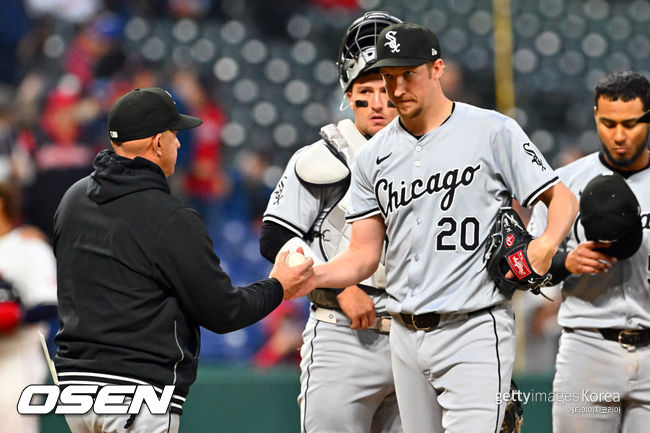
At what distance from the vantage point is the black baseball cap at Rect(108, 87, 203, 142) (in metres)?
3.18

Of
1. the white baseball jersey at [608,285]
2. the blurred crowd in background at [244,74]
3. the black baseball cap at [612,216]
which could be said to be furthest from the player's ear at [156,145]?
the blurred crowd in background at [244,74]

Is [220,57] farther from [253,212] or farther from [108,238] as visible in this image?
[108,238]

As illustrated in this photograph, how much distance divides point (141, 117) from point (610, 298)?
2.22 meters

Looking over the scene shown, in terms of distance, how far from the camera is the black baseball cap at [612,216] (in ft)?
12.1

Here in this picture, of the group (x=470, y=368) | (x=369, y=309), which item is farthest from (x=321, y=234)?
(x=470, y=368)

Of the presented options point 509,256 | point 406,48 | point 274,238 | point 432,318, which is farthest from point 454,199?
point 274,238

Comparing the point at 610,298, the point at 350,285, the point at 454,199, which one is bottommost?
the point at 610,298

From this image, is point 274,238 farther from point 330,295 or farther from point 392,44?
point 392,44

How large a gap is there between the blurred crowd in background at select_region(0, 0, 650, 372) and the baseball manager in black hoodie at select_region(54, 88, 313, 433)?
12.1ft

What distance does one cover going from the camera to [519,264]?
126 inches

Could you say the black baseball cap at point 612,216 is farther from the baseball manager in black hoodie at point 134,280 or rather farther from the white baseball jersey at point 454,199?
the baseball manager in black hoodie at point 134,280

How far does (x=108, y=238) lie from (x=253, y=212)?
13.8 ft

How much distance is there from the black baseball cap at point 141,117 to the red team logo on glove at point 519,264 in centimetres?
127

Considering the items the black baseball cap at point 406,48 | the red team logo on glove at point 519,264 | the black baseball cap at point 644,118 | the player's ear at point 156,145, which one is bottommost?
the red team logo on glove at point 519,264
